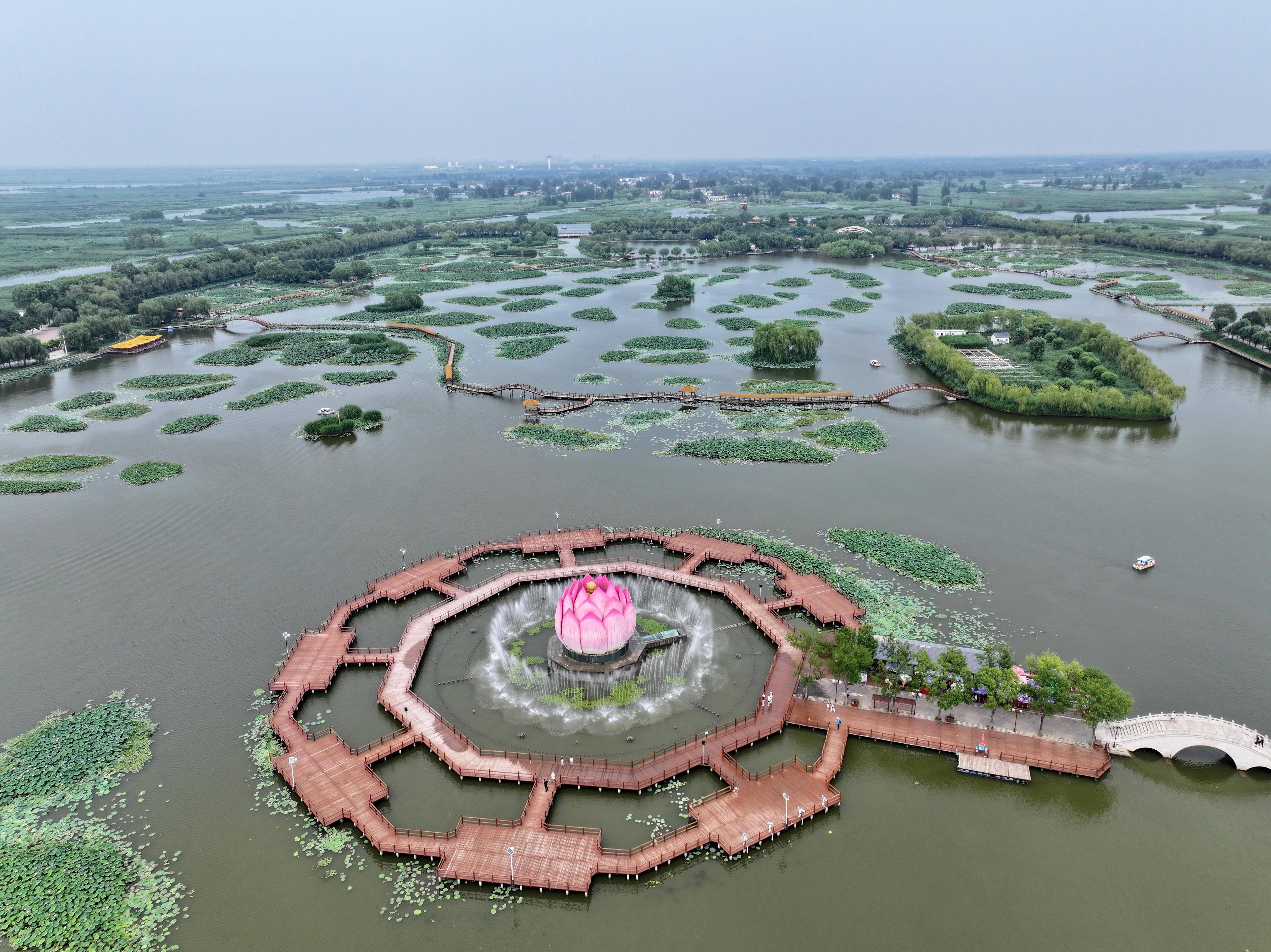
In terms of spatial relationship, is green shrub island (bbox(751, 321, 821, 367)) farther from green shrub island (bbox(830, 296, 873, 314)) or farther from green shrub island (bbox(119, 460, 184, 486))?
→ green shrub island (bbox(119, 460, 184, 486))

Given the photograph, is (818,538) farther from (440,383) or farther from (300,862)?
(440,383)

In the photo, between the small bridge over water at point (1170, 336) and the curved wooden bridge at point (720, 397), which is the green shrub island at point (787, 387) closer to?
the curved wooden bridge at point (720, 397)

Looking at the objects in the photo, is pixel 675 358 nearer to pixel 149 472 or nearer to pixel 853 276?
pixel 149 472

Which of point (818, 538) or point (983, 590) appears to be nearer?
point (983, 590)

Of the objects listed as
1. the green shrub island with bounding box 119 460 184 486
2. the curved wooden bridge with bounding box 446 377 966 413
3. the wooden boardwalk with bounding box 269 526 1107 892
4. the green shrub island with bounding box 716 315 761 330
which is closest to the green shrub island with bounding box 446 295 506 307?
the green shrub island with bounding box 716 315 761 330

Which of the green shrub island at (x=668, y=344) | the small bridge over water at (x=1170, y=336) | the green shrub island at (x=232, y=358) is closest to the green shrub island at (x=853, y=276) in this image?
the small bridge over water at (x=1170, y=336)

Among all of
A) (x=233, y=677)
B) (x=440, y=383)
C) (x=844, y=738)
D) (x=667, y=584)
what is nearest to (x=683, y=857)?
(x=844, y=738)
